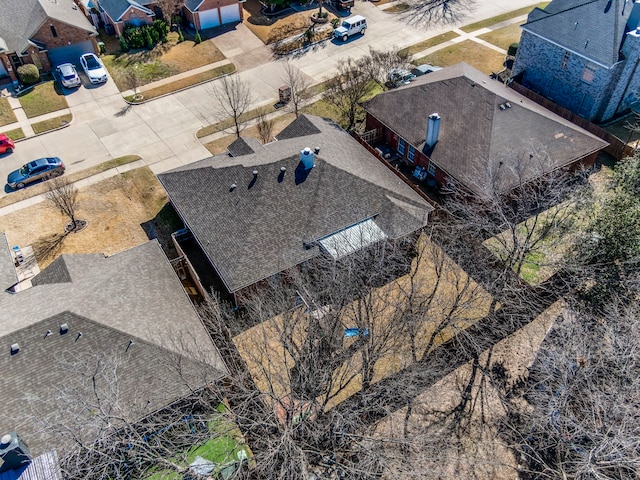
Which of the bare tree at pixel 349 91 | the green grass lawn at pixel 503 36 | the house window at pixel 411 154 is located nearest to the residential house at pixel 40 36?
the bare tree at pixel 349 91

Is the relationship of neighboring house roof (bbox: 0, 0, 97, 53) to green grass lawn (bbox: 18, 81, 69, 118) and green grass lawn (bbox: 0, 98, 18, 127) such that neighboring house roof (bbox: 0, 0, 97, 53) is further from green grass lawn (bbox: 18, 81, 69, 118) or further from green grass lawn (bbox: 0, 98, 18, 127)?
green grass lawn (bbox: 0, 98, 18, 127)

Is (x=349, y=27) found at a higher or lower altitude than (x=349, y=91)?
higher

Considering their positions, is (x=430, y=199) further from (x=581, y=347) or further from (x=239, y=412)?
(x=239, y=412)

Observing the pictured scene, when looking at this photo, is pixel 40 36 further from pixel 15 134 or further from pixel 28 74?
pixel 15 134

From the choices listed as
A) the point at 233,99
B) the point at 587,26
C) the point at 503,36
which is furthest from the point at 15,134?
the point at 503,36

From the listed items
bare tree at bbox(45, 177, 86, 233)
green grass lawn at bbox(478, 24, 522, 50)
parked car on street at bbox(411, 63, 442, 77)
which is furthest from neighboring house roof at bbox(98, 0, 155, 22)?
green grass lawn at bbox(478, 24, 522, 50)
